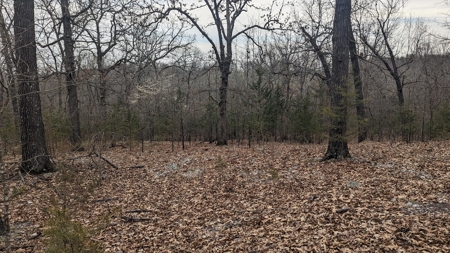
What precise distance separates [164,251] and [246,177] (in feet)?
12.6

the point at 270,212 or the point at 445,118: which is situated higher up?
the point at 445,118

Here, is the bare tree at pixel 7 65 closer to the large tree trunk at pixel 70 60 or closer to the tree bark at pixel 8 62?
the tree bark at pixel 8 62

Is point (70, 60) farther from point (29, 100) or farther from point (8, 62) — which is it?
point (8, 62)

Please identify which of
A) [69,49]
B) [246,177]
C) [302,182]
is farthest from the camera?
[69,49]

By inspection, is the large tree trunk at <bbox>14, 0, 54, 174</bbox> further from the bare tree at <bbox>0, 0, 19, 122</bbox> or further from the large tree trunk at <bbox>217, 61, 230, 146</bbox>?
the large tree trunk at <bbox>217, 61, 230, 146</bbox>

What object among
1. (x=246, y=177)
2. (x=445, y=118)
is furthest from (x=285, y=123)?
(x=246, y=177)

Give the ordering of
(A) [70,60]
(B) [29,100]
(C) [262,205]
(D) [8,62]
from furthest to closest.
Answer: (A) [70,60]
(B) [29,100]
(C) [262,205]
(D) [8,62]

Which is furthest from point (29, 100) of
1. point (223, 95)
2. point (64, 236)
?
point (223, 95)

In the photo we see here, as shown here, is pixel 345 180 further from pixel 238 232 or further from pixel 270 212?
pixel 238 232

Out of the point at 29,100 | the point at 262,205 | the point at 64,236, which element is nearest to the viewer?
the point at 64,236

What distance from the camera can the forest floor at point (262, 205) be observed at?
399 centimetres

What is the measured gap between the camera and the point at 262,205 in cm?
585

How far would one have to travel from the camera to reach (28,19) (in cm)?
746

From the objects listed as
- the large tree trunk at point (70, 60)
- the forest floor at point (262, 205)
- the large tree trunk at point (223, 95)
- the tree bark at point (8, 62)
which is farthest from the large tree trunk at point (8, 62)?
the large tree trunk at point (223, 95)
